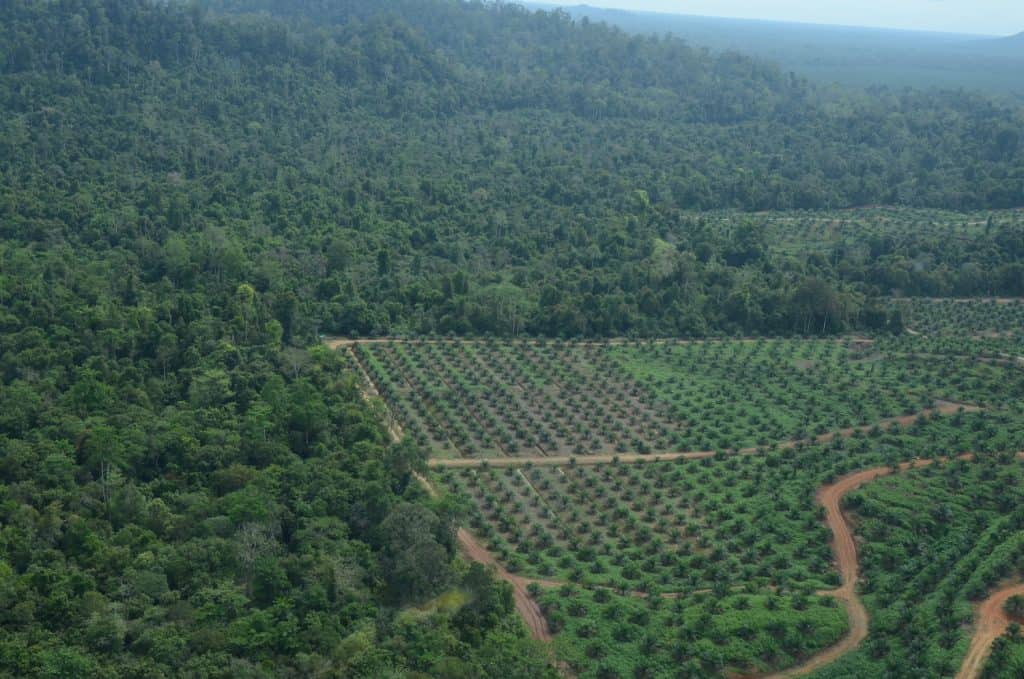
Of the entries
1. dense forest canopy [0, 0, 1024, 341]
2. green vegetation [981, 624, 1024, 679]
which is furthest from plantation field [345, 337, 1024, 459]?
green vegetation [981, 624, 1024, 679]

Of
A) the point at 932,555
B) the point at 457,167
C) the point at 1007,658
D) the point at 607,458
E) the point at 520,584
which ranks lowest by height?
the point at 457,167

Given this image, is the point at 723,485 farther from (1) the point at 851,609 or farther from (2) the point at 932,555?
(1) the point at 851,609

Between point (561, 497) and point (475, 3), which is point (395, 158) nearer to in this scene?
point (561, 497)

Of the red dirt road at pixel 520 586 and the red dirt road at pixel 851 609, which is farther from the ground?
the red dirt road at pixel 851 609

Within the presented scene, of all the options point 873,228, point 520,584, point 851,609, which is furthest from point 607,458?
point 873,228

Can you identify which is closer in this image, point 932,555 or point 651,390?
point 932,555

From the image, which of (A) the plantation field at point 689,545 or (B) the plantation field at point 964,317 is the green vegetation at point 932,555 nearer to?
(A) the plantation field at point 689,545

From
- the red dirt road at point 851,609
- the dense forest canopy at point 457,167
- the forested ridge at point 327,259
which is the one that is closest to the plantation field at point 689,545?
the red dirt road at point 851,609
